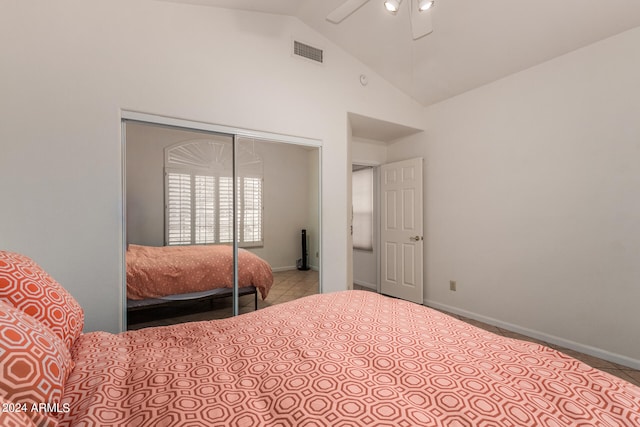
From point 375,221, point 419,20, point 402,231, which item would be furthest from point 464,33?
point 375,221

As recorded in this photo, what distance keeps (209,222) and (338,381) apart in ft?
6.87

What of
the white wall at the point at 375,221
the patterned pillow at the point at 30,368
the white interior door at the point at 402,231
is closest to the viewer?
the patterned pillow at the point at 30,368

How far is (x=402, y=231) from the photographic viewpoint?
416cm

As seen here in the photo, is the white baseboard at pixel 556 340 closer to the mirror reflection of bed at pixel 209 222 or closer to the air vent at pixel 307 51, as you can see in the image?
the mirror reflection of bed at pixel 209 222

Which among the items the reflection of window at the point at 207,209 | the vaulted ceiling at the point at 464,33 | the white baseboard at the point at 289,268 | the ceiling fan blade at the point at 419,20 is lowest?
the white baseboard at the point at 289,268

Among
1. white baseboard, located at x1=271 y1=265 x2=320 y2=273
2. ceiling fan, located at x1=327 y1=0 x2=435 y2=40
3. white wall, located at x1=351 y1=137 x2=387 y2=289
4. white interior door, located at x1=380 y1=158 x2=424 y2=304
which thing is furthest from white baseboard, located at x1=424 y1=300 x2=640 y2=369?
ceiling fan, located at x1=327 y1=0 x2=435 y2=40

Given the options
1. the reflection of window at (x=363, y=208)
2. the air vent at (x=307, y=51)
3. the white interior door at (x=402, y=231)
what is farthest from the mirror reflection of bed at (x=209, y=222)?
the reflection of window at (x=363, y=208)

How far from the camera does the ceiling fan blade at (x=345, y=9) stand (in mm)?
1867

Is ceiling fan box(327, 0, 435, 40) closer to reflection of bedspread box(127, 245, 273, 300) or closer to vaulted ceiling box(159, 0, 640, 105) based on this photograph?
vaulted ceiling box(159, 0, 640, 105)

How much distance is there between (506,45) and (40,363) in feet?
12.5

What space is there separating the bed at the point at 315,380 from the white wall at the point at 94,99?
3.52 feet

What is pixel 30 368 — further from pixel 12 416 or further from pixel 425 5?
pixel 425 5

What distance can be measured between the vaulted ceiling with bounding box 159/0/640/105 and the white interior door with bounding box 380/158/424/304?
1.19 m

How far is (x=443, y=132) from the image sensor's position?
3740mm
